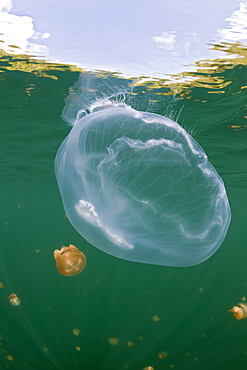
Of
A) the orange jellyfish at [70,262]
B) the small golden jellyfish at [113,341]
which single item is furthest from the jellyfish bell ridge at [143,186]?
the small golden jellyfish at [113,341]

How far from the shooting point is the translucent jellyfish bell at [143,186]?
302cm

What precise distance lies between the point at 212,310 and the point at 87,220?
18556mm

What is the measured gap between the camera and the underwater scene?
3125mm

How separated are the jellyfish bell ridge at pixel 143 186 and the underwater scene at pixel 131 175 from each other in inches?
0.5

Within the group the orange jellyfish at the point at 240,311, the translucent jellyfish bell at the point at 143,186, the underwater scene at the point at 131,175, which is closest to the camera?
the translucent jellyfish bell at the point at 143,186

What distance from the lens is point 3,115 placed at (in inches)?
335

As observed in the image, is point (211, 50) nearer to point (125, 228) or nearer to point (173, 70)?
point (173, 70)

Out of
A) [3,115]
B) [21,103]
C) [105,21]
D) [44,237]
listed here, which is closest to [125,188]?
[105,21]

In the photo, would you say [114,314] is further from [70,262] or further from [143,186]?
[143,186]

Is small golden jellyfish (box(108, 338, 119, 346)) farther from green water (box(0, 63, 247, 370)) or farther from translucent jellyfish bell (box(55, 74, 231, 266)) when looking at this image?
translucent jellyfish bell (box(55, 74, 231, 266))

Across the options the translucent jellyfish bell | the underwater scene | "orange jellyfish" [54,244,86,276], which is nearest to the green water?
the underwater scene

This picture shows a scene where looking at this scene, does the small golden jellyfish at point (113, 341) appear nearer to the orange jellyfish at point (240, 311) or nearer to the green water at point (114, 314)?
the green water at point (114, 314)

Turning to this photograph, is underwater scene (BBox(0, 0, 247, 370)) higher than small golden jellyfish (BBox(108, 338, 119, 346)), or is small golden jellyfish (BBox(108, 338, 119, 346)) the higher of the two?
underwater scene (BBox(0, 0, 247, 370))

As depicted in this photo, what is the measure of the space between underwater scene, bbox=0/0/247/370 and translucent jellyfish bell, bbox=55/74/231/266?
0.04 ft
